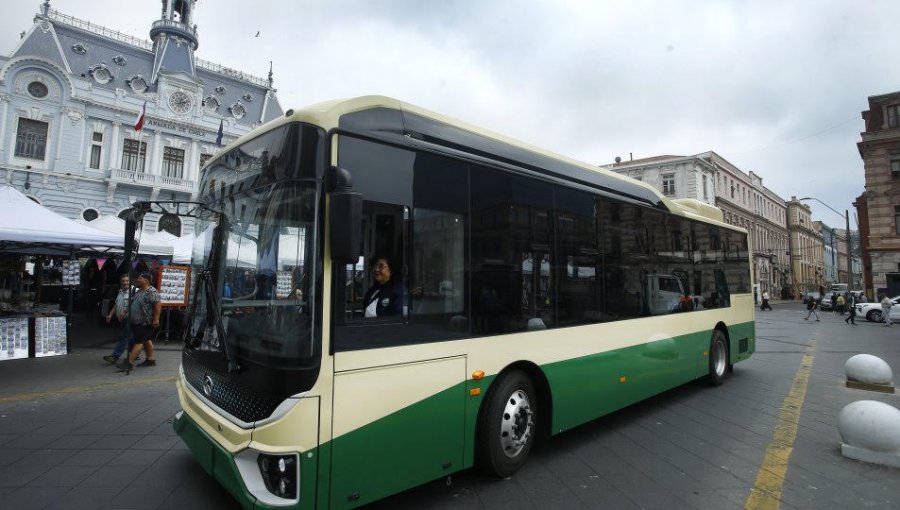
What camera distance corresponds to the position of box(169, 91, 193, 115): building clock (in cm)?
3175

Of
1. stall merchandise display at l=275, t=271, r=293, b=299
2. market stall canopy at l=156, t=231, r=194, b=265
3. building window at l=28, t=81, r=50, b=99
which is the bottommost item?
stall merchandise display at l=275, t=271, r=293, b=299

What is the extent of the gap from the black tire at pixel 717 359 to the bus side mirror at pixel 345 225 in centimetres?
703

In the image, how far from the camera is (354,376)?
9.57 feet

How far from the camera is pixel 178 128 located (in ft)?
104

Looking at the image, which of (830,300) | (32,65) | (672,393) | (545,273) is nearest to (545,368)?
(545,273)

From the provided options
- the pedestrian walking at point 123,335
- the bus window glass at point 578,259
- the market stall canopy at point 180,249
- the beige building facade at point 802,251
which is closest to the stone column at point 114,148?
the market stall canopy at point 180,249

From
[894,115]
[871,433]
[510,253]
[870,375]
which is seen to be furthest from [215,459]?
[894,115]

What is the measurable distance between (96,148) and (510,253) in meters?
35.6

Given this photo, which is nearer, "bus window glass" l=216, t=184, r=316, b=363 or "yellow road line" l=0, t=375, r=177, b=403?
"bus window glass" l=216, t=184, r=316, b=363

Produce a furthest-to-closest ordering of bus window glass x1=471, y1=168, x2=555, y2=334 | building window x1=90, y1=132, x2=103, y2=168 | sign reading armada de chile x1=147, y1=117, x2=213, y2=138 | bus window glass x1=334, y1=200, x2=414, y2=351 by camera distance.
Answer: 1. sign reading armada de chile x1=147, y1=117, x2=213, y2=138
2. building window x1=90, y1=132, x2=103, y2=168
3. bus window glass x1=471, y1=168, x2=555, y2=334
4. bus window glass x1=334, y1=200, x2=414, y2=351

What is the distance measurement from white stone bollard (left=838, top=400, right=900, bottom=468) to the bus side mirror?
5.35 metres

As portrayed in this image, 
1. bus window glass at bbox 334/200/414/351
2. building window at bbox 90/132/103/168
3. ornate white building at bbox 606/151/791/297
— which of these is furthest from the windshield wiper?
ornate white building at bbox 606/151/791/297

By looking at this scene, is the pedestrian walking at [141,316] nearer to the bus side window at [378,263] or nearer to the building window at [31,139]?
the bus side window at [378,263]

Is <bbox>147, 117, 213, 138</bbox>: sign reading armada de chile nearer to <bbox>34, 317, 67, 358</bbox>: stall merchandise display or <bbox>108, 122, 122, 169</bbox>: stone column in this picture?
<bbox>108, 122, 122, 169</bbox>: stone column
